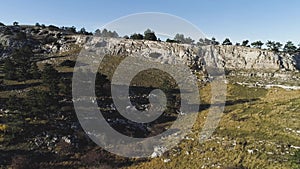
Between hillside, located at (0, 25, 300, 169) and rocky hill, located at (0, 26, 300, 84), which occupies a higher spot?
rocky hill, located at (0, 26, 300, 84)

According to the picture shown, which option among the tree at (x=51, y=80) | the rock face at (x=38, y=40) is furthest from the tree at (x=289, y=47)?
the tree at (x=51, y=80)

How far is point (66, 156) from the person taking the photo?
123 ft

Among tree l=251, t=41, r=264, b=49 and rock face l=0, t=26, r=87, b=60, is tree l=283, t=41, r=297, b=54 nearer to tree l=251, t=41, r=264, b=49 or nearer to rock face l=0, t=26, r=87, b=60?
tree l=251, t=41, r=264, b=49

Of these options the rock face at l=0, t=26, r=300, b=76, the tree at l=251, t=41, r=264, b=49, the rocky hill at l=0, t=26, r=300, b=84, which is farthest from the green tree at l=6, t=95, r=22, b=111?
the tree at l=251, t=41, r=264, b=49

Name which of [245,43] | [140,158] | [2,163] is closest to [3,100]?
[2,163]

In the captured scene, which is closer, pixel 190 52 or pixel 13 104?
pixel 13 104

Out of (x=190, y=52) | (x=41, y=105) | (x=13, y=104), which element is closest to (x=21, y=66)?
(x=13, y=104)

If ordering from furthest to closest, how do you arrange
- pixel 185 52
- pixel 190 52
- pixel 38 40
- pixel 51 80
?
pixel 38 40 → pixel 190 52 → pixel 185 52 → pixel 51 80

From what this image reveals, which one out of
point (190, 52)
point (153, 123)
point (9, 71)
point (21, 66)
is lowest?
point (153, 123)

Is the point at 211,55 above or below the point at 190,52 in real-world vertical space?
below

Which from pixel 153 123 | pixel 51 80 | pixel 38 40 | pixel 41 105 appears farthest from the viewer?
pixel 38 40

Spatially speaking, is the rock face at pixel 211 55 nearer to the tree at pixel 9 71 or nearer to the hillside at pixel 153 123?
the hillside at pixel 153 123

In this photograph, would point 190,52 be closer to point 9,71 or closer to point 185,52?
point 185,52

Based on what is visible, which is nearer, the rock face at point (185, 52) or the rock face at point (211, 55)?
the rock face at point (185, 52)
